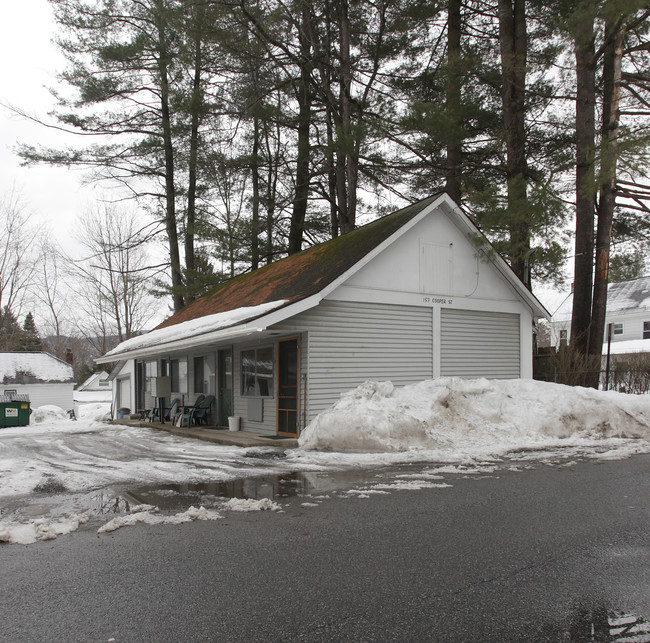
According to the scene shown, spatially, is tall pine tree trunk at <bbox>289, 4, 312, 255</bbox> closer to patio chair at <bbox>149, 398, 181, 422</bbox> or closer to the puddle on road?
patio chair at <bbox>149, 398, 181, 422</bbox>

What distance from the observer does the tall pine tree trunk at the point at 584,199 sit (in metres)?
15.5

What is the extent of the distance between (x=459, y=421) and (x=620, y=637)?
26.5 feet

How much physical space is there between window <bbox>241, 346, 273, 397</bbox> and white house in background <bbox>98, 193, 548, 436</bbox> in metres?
0.05

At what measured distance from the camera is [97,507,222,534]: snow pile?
5.63 m

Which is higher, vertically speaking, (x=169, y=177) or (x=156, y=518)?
(x=169, y=177)

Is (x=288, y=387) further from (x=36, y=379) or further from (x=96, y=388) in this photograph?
(x=96, y=388)

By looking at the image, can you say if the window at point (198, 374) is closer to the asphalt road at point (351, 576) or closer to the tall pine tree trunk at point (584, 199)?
the tall pine tree trunk at point (584, 199)

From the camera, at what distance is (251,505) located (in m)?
6.40

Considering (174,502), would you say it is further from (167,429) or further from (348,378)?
(167,429)

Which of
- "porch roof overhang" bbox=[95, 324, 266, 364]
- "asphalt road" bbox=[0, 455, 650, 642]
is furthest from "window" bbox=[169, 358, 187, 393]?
"asphalt road" bbox=[0, 455, 650, 642]

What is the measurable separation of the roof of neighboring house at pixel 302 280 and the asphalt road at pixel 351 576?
6105 mm

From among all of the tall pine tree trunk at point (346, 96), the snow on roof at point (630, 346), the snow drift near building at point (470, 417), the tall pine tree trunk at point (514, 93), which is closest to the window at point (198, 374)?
the snow drift near building at point (470, 417)

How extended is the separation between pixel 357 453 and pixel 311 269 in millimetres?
5894

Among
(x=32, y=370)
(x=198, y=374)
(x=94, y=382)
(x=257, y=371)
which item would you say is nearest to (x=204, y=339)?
(x=257, y=371)
